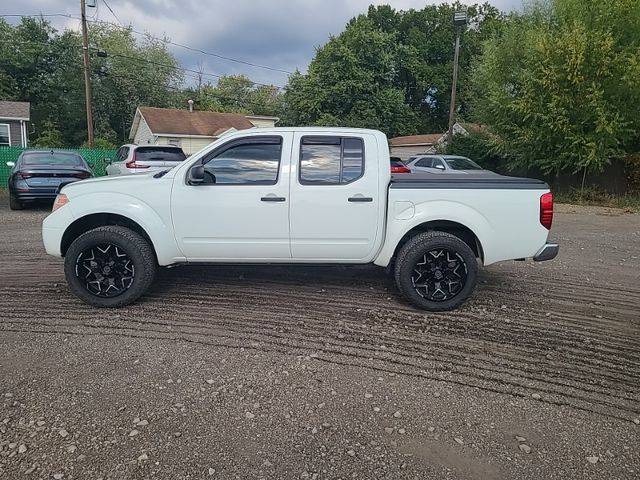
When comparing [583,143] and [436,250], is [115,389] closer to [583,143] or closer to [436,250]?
[436,250]

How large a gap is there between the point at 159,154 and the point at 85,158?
28.8 feet

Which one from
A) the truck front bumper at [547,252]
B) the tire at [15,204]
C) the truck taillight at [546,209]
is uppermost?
the truck taillight at [546,209]

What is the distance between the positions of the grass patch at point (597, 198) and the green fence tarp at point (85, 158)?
17550mm

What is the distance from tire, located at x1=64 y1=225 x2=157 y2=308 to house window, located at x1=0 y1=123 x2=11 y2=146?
90.9 ft

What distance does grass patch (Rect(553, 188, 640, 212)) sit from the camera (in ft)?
51.6

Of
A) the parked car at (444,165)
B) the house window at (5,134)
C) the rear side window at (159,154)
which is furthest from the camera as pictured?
the house window at (5,134)

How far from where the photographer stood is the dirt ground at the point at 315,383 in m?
2.54

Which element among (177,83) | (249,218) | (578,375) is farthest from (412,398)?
(177,83)

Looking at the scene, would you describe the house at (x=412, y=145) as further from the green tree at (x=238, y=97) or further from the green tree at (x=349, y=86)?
the green tree at (x=238, y=97)

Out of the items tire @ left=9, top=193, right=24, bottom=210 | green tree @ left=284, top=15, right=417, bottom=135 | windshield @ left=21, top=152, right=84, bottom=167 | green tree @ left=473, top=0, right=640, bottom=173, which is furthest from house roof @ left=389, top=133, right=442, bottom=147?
tire @ left=9, top=193, right=24, bottom=210

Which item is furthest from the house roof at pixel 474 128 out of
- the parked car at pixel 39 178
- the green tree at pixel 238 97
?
the green tree at pixel 238 97

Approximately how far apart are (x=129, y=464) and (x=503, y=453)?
2031 mm

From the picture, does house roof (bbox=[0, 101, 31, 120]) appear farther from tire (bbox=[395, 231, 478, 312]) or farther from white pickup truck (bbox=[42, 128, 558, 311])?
tire (bbox=[395, 231, 478, 312])

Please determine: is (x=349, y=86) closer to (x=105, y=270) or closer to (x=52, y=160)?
(x=52, y=160)
